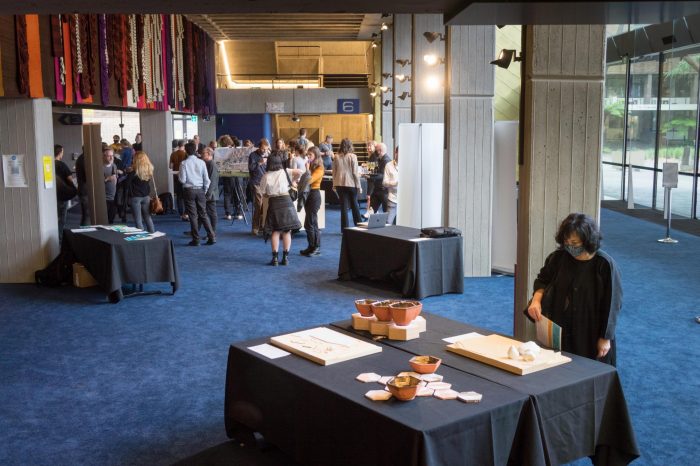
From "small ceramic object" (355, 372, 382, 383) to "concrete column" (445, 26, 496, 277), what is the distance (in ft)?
19.9

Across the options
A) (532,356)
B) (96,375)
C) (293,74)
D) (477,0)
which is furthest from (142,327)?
(293,74)

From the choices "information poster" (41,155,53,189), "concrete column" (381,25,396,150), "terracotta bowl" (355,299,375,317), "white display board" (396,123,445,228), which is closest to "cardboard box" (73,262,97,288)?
"information poster" (41,155,53,189)

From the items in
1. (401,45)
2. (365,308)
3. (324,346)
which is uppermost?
(401,45)

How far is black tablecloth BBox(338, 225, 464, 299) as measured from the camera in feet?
27.4

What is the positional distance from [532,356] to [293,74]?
935 inches

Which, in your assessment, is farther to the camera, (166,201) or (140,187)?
(166,201)

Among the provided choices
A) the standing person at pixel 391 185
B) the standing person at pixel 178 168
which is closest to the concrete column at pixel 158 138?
the standing person at pixel 178 168

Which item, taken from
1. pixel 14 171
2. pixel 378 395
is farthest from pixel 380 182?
pixel 378 395

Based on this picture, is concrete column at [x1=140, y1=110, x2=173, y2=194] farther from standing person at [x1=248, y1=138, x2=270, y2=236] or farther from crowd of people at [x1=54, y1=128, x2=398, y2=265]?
standing person at [x1=248, y1=138, x2=270, y2=236]

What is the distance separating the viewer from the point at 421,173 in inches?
390

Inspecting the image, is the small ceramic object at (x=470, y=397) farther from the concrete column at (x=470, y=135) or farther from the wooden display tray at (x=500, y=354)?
the concrete column at (x=470, y=135)

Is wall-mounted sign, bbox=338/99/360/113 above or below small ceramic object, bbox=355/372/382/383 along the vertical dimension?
above

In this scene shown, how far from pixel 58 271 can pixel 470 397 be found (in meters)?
7.12

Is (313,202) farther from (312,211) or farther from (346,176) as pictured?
(346,176)
